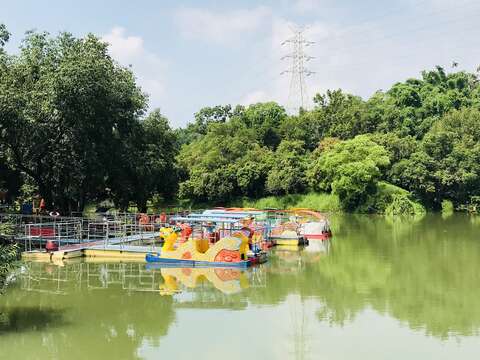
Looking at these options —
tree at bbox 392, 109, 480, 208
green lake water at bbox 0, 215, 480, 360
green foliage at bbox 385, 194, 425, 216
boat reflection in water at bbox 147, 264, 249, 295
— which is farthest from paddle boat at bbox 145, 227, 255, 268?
tree at bbox 392, 109, 480, 208

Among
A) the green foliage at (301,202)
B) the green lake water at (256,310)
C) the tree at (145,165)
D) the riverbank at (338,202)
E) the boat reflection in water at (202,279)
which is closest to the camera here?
the green lake water at (256,310)

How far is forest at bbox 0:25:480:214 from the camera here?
25.0m

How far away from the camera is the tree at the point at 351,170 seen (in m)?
42.4

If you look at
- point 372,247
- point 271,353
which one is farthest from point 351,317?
point 372,247

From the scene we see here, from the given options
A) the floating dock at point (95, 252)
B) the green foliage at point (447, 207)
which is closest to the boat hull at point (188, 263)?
the floating dock at point (95, 252)

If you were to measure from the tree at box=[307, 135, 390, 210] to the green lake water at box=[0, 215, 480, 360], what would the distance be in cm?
2002

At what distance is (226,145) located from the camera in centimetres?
4925

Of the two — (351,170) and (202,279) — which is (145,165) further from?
(351,170)

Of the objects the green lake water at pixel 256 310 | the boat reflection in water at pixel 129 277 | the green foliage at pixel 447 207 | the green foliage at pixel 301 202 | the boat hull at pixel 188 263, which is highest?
the green foliage at pixel 301 202

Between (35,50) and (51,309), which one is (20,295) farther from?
(35,50)

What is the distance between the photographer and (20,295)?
51.3 feet

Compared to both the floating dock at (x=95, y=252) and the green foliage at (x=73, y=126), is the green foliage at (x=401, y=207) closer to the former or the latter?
the green foliage at (x=73, y=126)

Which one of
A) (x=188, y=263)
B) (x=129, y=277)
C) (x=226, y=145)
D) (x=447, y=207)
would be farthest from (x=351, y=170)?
(x=129, y=277)

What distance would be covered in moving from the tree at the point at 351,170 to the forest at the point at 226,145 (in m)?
0.10
